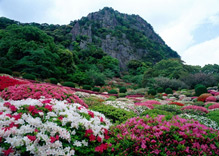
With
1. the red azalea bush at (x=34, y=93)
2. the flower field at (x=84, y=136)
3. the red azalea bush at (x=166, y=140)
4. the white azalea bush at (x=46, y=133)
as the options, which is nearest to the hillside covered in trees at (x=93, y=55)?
the red azalea bush at (x=34, y=93)

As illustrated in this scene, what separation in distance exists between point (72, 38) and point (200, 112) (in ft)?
179

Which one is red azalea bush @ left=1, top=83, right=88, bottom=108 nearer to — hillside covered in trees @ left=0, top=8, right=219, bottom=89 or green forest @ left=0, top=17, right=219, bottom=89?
green forest @ left=0, top=17, right=219, bottom=89

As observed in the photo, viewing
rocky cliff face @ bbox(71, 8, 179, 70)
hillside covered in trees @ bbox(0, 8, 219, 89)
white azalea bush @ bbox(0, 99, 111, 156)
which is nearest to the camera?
white azalea bush @ bbox(0, 99, 111, 156)

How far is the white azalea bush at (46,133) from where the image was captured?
2045 mm

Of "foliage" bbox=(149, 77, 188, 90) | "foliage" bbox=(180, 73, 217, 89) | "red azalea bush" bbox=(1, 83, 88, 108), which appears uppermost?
"foliage" bbox=(180, 73, 217, 89)

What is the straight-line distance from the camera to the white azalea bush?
6.71 feet

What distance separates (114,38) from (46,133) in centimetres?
6685

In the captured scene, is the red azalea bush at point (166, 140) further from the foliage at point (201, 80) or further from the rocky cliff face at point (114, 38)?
the rocky cliff face at point (114, 38)

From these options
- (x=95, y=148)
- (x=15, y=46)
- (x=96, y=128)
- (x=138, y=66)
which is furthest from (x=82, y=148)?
(x=138, y=66)

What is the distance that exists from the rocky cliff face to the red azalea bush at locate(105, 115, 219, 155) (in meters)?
51.5

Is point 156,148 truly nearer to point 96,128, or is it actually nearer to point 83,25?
point 96,128

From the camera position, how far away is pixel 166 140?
2713 mm

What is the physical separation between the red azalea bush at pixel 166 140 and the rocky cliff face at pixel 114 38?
51491 millimetres

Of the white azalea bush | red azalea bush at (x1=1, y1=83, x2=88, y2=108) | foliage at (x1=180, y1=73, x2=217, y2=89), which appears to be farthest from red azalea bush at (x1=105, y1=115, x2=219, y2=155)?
foliage at (x1=180, y1=73, x2=217, y2=89)
